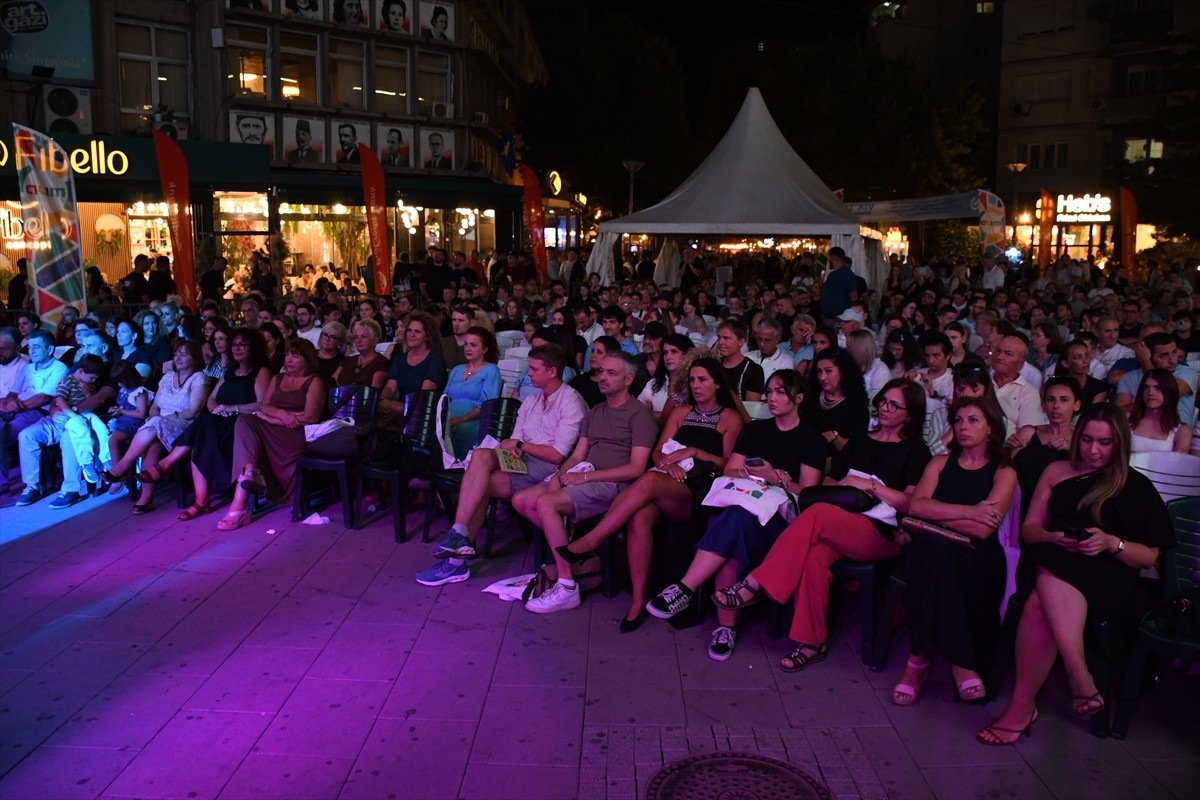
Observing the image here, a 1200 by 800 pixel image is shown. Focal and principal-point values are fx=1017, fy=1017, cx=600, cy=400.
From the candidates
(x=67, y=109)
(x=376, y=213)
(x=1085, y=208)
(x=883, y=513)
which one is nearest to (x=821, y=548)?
(x=883, y=513)

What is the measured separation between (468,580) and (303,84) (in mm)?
20954

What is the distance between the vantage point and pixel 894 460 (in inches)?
193

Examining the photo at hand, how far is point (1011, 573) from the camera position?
4.80m

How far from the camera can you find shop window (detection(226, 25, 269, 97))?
73.4ft

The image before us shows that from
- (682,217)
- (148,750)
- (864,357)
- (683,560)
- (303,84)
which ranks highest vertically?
(303,84)

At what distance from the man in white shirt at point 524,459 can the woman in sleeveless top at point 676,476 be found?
24.5 inches

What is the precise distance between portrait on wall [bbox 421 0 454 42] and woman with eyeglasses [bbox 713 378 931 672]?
23.2 metres

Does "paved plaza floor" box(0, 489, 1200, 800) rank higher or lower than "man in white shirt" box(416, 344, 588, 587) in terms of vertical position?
lower

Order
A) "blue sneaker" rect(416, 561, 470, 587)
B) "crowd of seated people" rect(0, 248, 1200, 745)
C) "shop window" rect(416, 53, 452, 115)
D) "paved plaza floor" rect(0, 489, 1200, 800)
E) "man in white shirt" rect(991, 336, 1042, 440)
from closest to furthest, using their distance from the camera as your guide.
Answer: "paved plaza floor" rect(0, 489, 1200, 800) < "crowd of seated people" rect(0, 248, 1200, 745) < "blue sneaker" rect(416, 561, 470, 587) < "man in white shirt" rect(991, 336, 1042, 440) < "shop window" rect(416, 53, 452, 115)

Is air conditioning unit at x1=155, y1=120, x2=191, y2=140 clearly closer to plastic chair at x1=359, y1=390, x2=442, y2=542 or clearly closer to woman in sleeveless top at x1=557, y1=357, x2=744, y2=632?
plastic chair at x1=359, y1=390, x2=442, y2=542

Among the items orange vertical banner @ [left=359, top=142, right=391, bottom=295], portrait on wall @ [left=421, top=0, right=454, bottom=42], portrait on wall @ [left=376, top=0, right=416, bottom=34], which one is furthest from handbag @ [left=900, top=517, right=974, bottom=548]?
portrait on wall @ [left=421, top=0, right=454, bottom=42]

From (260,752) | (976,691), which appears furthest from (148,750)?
(976,691)

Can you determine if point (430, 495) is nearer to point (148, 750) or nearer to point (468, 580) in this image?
point (468, 580)

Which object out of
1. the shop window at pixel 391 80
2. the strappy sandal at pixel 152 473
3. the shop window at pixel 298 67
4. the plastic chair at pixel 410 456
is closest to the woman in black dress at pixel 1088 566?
the plastic chair at pixel 410 456
